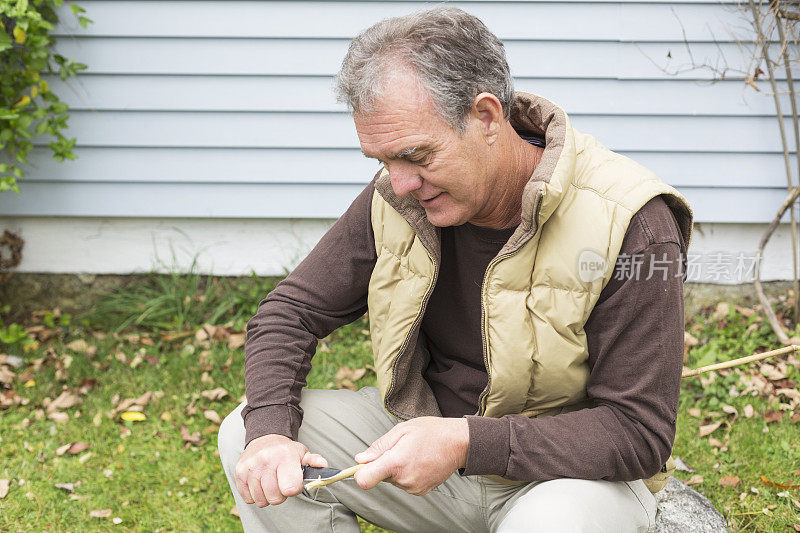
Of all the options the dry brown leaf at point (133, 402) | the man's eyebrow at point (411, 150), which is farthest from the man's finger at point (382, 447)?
the dry brown leaf at point (133, 402)

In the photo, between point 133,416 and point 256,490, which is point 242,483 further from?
point 133,416

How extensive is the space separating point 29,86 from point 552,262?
10.1 feet

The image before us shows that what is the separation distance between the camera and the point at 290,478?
186 centimetres

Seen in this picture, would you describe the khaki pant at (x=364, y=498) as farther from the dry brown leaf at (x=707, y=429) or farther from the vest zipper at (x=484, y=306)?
the dry brown leaf at (x=707, y=429)

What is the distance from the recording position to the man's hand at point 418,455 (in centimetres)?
174

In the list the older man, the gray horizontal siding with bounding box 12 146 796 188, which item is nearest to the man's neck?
the older man

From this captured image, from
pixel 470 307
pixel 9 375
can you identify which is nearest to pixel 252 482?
pixel 470 307

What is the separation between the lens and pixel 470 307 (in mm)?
2193

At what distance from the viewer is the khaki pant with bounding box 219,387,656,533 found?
2.00m

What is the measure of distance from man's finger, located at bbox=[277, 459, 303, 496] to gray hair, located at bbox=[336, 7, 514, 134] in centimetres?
89

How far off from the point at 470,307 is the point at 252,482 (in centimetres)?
76

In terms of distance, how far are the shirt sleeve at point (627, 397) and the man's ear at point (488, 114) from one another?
0.41 m

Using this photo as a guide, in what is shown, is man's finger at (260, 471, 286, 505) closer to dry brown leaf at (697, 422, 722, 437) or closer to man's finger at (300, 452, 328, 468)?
man's finger at (300, 452, 328, 468)

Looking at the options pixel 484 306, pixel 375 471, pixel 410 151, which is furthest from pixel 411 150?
pixel 375 471
